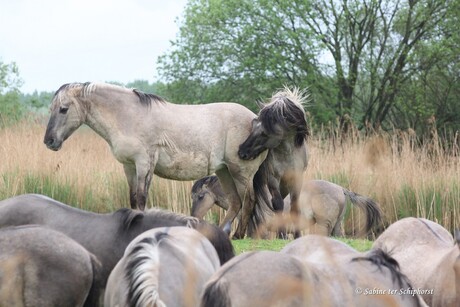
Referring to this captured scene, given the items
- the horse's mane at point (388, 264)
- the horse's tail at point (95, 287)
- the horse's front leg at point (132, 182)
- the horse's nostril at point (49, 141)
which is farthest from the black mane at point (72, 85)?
the horse's mane at point (388, 264)

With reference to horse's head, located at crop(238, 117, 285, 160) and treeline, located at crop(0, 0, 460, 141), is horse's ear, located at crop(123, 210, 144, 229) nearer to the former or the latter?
horse's head, located at crop(238, 117, 285, 160)

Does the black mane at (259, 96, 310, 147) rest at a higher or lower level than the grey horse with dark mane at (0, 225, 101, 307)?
higher

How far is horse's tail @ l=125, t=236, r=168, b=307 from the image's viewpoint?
4.64 meters

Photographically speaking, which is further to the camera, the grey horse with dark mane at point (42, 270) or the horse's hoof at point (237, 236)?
the horse's hoof at point (237, 236)

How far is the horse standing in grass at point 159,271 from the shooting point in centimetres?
471

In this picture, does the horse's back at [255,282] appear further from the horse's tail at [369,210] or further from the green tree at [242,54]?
the green tree at [242,54]

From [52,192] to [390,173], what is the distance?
17.3 ft

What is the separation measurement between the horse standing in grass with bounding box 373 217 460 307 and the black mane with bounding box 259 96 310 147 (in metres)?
4.26

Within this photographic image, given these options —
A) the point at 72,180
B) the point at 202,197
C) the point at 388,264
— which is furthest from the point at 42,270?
the point at 202,197

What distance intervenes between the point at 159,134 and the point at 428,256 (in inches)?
196

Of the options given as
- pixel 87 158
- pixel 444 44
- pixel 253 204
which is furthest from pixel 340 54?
pixel 253 204

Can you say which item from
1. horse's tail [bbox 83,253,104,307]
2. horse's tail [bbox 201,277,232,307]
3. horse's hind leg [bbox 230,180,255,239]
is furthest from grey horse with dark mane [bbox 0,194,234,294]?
horse's hind leg [bbox 230,180,255,239]

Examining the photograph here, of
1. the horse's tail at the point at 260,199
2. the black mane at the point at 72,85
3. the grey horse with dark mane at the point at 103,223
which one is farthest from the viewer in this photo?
the horse's tail at the point at 260,199

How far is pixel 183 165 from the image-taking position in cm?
1109
